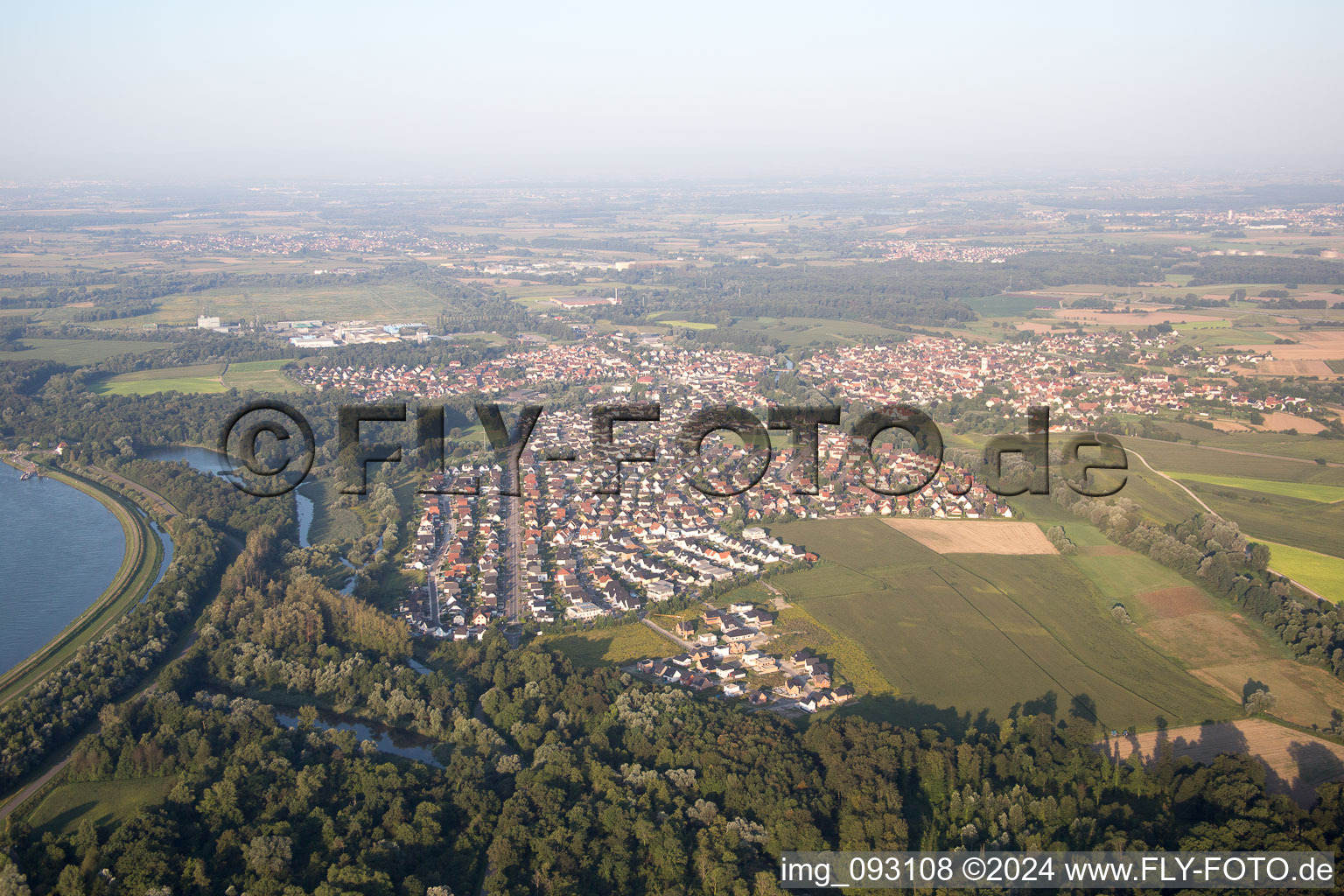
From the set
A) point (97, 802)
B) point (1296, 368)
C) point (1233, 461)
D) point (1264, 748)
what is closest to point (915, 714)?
point (1264, 748)

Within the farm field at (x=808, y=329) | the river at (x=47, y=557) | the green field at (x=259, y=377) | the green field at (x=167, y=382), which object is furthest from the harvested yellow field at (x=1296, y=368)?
the green field at (x=167, y=382)

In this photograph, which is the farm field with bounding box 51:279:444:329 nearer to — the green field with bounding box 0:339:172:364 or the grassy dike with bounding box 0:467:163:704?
the green field with bounding box 0:339:172:364

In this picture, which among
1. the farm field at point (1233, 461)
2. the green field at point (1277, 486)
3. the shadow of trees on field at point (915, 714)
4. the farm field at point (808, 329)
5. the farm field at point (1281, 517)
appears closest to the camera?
the shadow of trees on field at point (915, 714)

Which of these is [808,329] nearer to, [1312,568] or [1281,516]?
[1281,516]

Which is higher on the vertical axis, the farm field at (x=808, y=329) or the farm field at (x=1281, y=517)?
the farm field at (x=808, y=329)

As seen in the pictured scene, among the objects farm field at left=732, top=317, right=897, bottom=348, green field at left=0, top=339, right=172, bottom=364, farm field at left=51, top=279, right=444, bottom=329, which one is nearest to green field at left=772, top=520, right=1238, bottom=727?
farm field at left=732, top=317, right=897, bottom=348

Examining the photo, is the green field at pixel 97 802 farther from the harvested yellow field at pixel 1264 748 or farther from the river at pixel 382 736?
the harvested yellow field at pixel 1264 748

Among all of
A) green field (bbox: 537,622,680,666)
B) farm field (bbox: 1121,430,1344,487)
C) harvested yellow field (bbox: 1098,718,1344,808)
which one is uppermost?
farm field (bbox: 1121,430,1344,487)
